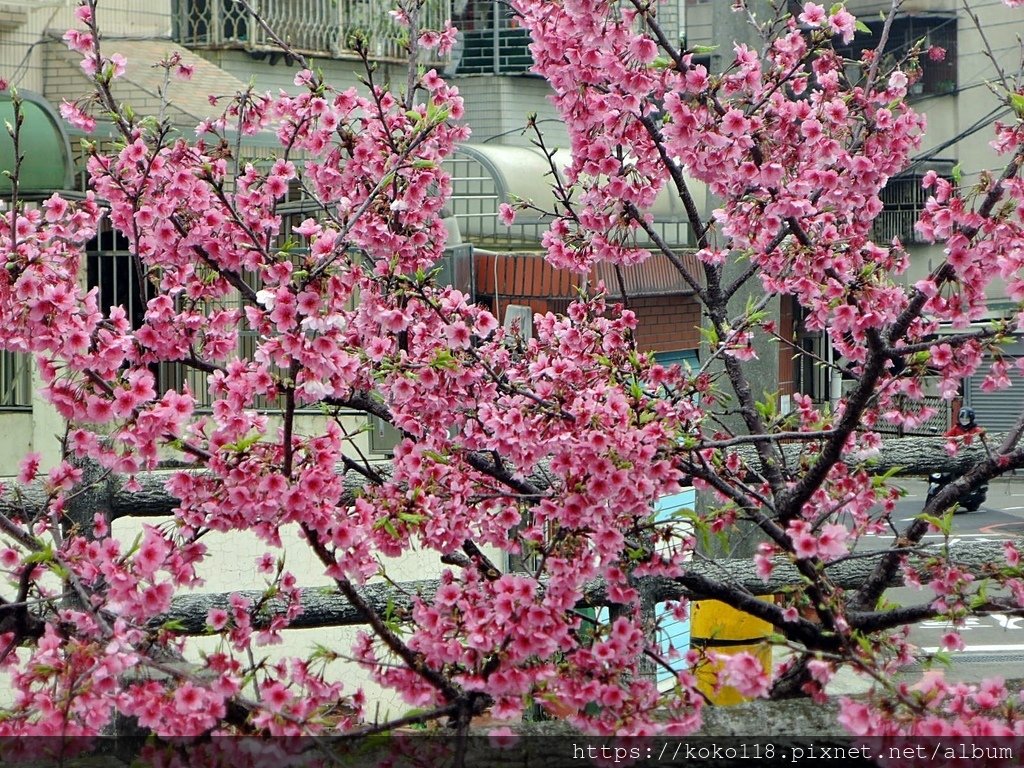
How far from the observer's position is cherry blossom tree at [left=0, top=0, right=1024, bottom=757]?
293 cm

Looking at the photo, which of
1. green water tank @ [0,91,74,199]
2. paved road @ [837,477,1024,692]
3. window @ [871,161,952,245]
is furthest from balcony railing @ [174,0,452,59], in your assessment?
window @ [871,161,952,245]

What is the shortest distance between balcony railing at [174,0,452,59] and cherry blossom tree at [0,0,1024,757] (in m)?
10.7

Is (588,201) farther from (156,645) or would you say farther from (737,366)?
(156,645)

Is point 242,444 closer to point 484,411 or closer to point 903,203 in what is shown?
point 484,411

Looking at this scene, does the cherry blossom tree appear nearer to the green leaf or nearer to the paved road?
the green leaf

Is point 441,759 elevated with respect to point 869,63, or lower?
lower

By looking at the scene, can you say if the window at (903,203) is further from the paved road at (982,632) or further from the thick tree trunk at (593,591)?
the thick tree trunk at (593,591)

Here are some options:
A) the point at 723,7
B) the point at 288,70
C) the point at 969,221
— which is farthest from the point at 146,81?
the point at 969,221

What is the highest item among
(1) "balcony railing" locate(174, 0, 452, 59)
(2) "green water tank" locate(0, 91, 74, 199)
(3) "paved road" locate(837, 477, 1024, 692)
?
(1) "balcony railing" locate(174, 0, 452, 59)

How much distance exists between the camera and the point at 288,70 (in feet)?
50.7

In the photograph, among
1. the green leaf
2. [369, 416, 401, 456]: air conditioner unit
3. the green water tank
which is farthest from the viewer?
the green water tank

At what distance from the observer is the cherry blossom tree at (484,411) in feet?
9.62

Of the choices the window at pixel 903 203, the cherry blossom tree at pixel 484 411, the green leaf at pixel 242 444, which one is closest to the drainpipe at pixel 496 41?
the window at pixel 903 203

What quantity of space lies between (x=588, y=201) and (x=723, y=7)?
1839 mm
